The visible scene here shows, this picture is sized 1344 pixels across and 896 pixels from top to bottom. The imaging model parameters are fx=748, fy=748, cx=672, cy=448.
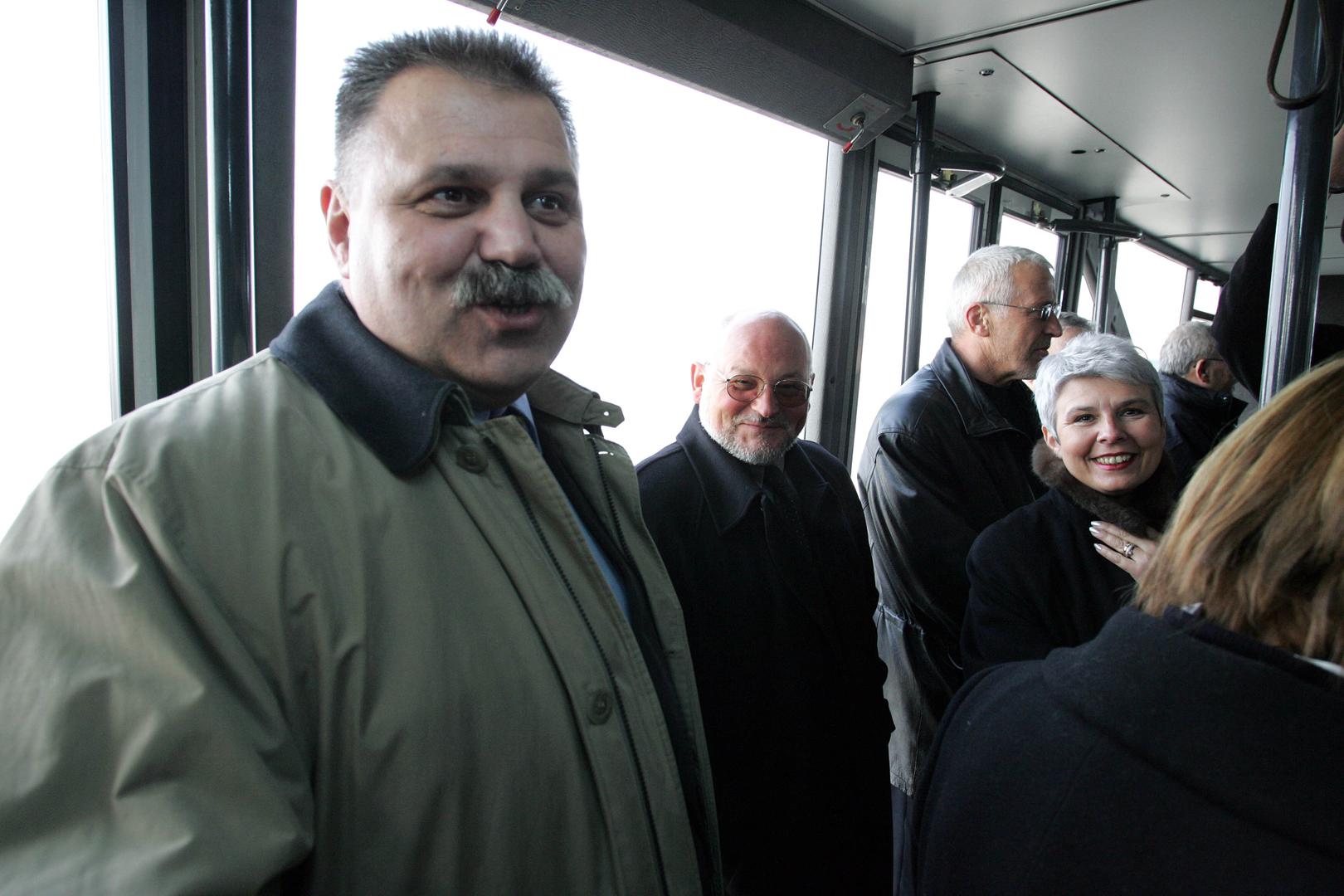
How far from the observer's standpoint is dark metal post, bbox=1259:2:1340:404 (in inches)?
44.1

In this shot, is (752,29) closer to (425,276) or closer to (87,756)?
(425,276)

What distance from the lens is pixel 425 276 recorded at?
82 cm

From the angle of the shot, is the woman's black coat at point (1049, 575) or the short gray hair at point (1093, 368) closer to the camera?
the woman's black coat at point (1049, 575)

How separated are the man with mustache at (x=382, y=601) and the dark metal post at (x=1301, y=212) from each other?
105 cm

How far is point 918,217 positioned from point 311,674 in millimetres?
2673

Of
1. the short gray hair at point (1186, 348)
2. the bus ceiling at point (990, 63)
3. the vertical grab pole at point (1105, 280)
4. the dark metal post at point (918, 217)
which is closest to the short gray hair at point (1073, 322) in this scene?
the short gray hair at point (1186, 348)

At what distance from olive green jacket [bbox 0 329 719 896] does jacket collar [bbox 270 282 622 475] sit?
2 cm

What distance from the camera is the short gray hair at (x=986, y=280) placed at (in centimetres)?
225

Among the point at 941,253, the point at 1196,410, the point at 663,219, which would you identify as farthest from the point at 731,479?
the point at 941,253

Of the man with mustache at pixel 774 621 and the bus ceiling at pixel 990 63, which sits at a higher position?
the bus ceiling at pixel 990 63

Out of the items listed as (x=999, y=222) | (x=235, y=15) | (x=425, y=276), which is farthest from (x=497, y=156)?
(x=999, y=222)

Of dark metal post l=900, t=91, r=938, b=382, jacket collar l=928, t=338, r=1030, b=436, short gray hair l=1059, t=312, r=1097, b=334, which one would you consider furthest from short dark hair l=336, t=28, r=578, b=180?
short gray hair l=1059, t=312, r=1097, b=334

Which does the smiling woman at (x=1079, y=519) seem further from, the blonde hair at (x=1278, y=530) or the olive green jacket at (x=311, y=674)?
the olive green jacket at (x=311, y=674)

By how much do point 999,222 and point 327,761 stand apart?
3.90m
